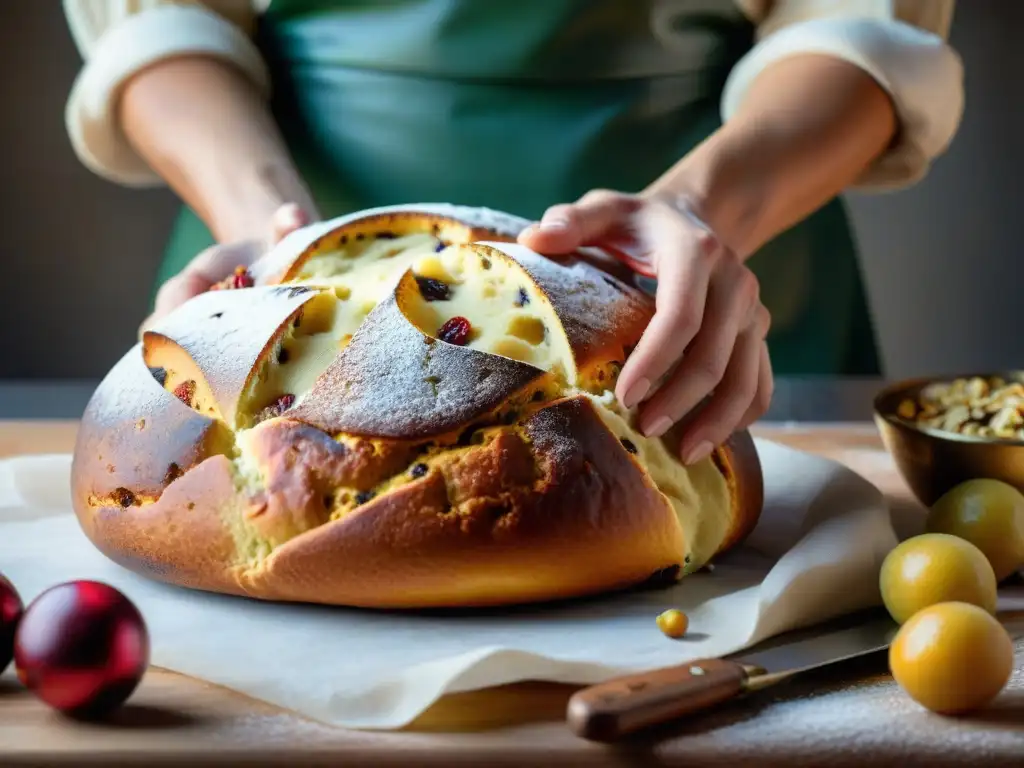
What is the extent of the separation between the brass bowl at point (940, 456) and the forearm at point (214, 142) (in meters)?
0.82

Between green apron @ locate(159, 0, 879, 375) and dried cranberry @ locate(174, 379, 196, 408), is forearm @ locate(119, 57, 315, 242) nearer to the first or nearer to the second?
green apron @ locate(159, 0, 879, 375)

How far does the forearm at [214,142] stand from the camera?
1637 millimetres

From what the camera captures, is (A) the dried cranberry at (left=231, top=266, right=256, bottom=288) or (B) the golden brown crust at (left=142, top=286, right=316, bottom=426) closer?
(B) the golden brown crust at (left=142, top=286, right=316, bottom=426)

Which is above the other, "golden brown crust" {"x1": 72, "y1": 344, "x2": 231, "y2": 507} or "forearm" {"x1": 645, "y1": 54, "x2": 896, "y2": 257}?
"golden brown crust" {"x1": 72, "y1": 344, "x2": 231, "y2": 507}

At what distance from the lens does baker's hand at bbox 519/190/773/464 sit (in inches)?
41.5

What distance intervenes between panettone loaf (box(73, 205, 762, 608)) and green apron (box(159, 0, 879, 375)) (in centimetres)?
77

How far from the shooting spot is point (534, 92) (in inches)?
72.5

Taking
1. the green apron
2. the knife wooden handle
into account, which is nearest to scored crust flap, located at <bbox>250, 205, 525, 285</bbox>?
the knife wooden handle

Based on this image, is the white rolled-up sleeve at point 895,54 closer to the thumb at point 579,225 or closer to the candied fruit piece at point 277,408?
the thumb at point 579,225

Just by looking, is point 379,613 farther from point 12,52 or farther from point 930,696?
point 12,52

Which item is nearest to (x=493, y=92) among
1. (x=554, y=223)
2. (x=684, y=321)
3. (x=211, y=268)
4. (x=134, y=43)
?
(x=134, y=43)

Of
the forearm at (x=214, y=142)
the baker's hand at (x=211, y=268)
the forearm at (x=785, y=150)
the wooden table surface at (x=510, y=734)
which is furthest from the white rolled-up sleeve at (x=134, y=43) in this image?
the wooden table surface at (x=510, y=734)

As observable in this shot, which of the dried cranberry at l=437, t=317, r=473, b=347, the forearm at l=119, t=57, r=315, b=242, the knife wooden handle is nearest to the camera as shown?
the knife wooden handle

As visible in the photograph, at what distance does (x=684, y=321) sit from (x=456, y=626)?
1.09ft
